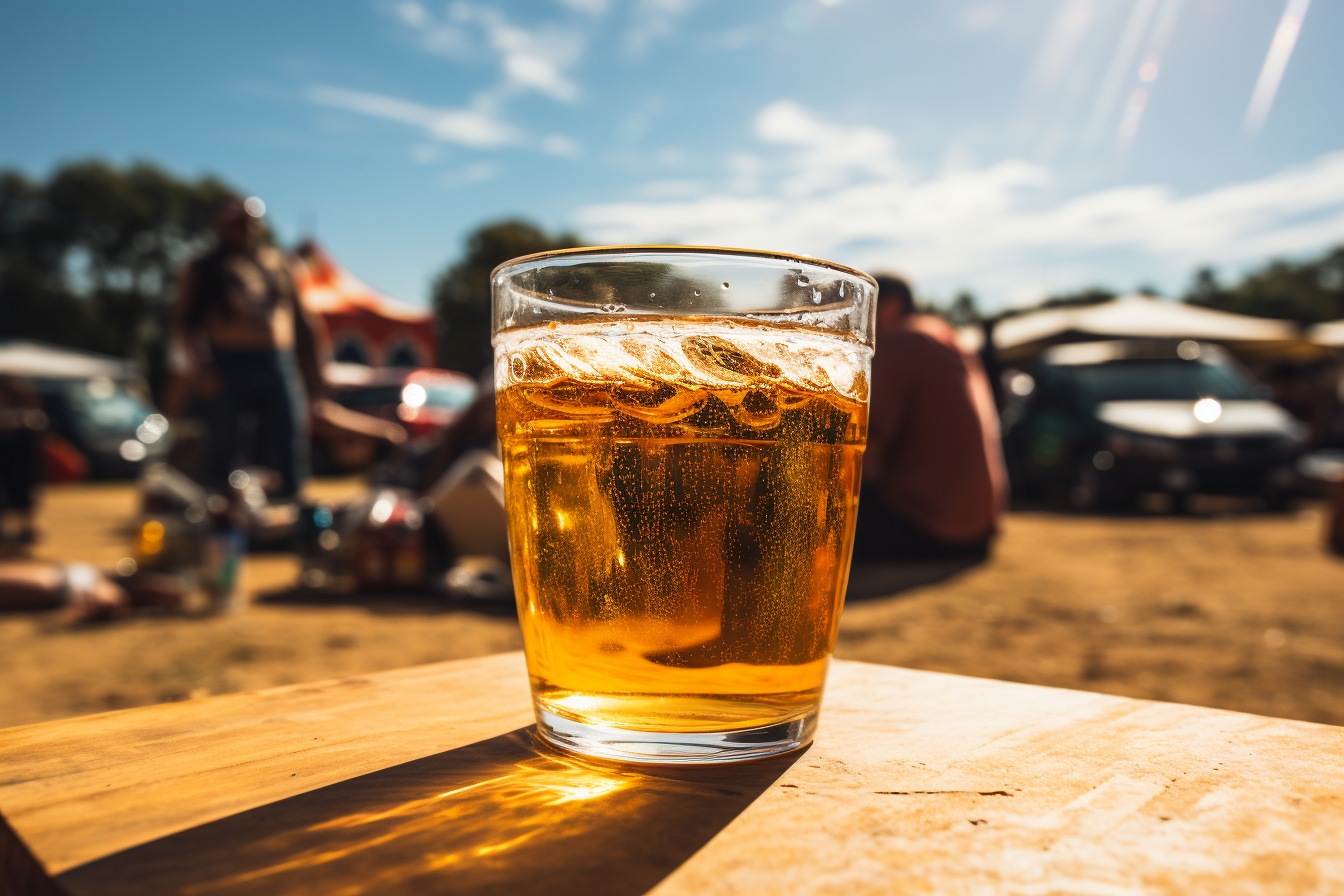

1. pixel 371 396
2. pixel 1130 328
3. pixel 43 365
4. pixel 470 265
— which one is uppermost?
pixel 470 265

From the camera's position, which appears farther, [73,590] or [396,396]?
[396,396]

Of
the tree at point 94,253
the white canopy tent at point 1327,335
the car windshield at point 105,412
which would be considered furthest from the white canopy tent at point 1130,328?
the tree at point 94,253

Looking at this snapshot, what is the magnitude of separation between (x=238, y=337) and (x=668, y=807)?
555 cm

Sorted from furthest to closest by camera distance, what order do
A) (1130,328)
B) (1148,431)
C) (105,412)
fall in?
(1130,328) < (105,412) < (1148,431)

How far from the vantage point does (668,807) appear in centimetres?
61

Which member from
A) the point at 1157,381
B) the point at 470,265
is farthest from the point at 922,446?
the point at 470,265

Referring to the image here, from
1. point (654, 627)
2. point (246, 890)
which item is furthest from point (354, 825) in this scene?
point (654, 627)

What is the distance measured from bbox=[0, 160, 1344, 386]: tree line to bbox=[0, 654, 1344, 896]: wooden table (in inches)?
1381

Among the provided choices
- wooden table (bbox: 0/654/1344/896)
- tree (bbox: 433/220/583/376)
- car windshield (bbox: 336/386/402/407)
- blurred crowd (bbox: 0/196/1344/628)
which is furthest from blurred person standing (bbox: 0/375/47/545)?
tree (bbox: 433/220/583/376)

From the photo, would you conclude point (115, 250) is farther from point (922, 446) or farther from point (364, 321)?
point (922, 446)

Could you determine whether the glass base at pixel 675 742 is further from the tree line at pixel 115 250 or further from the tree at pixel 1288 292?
the tree at pixel 1288 292

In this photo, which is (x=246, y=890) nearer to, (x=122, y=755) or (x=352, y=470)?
(x=122, y=755)

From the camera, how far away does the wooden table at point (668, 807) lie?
498mm

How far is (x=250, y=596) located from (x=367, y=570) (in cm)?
64
